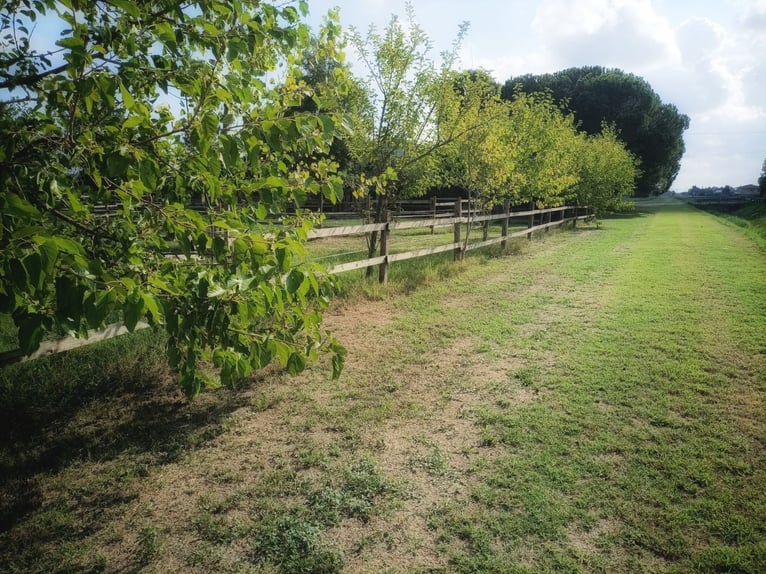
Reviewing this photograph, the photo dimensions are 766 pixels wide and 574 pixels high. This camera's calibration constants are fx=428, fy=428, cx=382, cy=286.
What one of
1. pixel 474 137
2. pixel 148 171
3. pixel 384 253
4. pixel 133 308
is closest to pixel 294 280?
pixel 133 308

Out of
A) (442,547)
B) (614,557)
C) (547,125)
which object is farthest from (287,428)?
(547,125)

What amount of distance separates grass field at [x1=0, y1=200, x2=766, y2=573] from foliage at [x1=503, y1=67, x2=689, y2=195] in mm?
48779

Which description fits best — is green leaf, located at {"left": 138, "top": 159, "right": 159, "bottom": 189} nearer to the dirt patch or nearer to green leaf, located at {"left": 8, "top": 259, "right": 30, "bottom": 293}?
green leaf, located at {"left": 8, "top": 259, "right": 30, "bottom": 293}

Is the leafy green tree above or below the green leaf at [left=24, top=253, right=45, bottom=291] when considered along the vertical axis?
above

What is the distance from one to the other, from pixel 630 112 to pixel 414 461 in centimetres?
5504

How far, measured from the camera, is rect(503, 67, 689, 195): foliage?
155ft

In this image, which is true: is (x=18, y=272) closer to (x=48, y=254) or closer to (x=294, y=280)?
(x=48, y=254)

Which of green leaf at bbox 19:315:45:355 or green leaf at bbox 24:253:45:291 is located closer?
green leaf at bbox 24:253:45:291

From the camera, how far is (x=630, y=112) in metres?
Result: 46.9

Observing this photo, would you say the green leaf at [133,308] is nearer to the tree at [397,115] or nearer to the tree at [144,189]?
the tree at [144,189]

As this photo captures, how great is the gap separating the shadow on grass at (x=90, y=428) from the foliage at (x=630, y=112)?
165 feet

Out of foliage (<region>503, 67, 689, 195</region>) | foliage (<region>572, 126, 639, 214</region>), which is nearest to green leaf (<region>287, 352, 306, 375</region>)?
foliage (<region>572, 126, 639, 214</region>)

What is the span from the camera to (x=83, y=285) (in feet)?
5.11

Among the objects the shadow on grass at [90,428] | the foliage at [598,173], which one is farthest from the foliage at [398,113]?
the foliage at [598,173]
